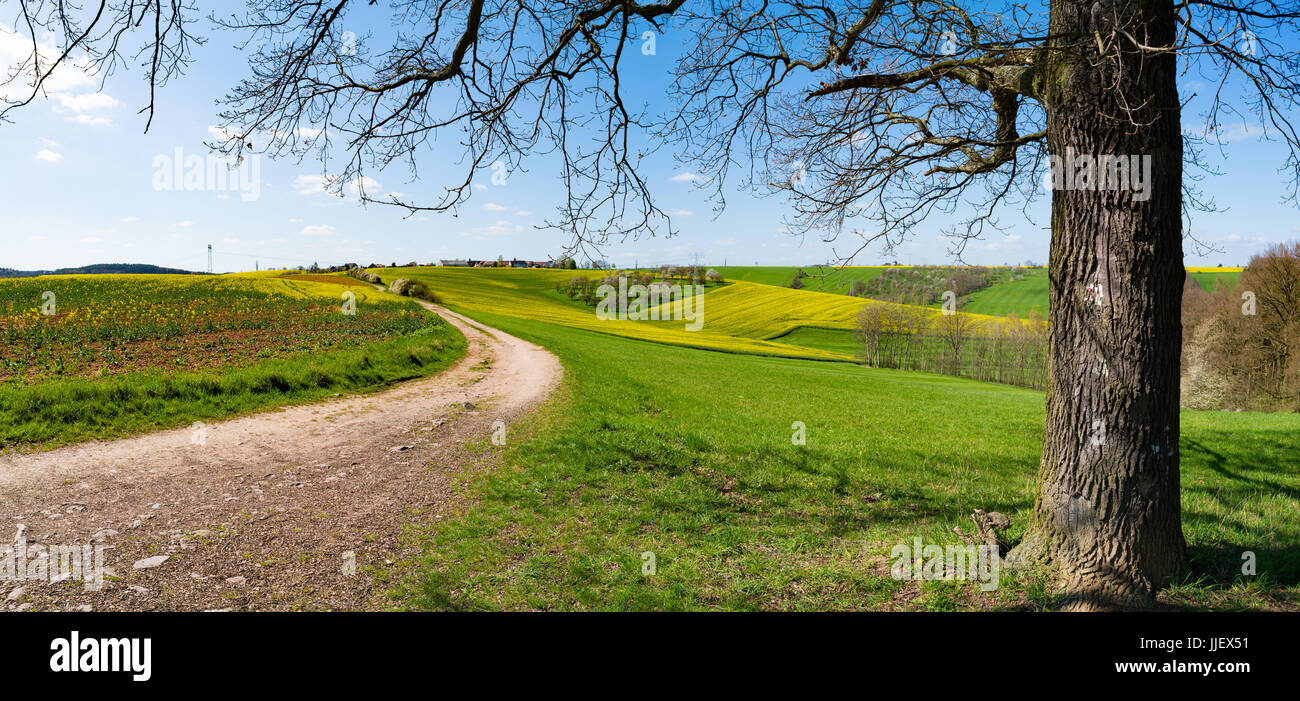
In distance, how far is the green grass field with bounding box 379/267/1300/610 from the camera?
433 cm

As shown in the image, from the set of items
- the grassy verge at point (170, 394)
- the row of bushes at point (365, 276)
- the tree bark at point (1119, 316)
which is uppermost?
the row of bushes at point (365, 276)

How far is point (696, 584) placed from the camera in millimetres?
4598

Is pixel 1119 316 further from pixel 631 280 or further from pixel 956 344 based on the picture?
pixel 631 280

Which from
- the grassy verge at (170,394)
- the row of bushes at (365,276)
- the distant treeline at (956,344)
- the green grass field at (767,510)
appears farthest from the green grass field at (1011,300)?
the grassy verge at (170,394)

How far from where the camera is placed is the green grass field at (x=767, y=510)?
4.33 meters

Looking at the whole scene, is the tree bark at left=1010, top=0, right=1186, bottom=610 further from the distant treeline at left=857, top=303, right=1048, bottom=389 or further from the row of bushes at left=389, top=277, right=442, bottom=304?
the distant treeline at left=857, top=303, right=1048, bottom=389

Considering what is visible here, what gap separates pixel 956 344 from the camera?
5106 centimetres

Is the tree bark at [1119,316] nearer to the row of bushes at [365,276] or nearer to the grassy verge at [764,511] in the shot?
the grassy verge at [764,511]

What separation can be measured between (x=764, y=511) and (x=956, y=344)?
52273 mm

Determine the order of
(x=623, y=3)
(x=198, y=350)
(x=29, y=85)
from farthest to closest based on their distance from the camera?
(x=198, y=350) → (x=623, y=3) → (x=29, y=85)

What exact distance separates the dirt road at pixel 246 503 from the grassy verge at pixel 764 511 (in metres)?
0.76

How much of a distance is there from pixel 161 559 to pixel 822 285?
7239mm
